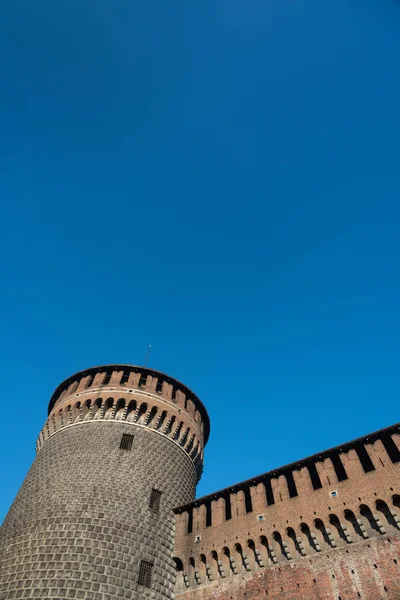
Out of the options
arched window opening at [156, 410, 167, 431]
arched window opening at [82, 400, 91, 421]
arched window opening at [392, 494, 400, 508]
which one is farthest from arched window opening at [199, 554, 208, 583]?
arched window opening at [82, 400, 91, 421]

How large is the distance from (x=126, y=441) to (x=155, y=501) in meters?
3.15

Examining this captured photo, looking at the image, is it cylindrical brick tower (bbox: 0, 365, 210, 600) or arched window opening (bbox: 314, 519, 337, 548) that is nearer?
arched window opening (bbox: 314, 519, 337, 548)

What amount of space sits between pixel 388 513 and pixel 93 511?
11433 mm

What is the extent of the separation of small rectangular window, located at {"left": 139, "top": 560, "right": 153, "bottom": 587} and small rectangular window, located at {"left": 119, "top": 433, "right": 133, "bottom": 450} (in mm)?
5133

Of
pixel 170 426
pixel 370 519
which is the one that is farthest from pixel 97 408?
pixel 370 519

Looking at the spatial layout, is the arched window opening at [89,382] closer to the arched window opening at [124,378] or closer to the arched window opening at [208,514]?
the arched window opening at [124,378]

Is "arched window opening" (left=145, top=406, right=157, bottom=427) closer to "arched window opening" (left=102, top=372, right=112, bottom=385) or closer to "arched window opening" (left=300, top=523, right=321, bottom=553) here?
"arched window opening" (left=102, top=372, right=112, bottom=385)

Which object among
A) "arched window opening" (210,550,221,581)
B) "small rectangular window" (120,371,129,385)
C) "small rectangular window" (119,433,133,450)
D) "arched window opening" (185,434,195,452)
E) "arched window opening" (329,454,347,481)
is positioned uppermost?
"small rectangular window" (120,371,129,385)

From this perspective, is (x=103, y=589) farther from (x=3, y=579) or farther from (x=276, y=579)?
(x=276, y=579)

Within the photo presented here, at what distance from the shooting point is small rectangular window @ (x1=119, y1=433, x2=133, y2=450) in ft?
69.6

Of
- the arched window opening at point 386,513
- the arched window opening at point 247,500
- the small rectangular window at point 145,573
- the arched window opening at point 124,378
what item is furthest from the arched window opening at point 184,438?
the arched window opening at point 386,513

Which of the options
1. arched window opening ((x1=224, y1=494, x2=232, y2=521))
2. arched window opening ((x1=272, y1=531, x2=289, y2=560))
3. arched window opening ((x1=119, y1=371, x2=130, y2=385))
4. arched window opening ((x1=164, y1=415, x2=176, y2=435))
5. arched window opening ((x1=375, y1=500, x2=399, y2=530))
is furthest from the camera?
arched window opening ((x1=119, y1=371, x2=130, y2=385))

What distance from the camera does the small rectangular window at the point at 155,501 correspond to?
19769mm

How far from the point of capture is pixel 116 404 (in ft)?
74.7
